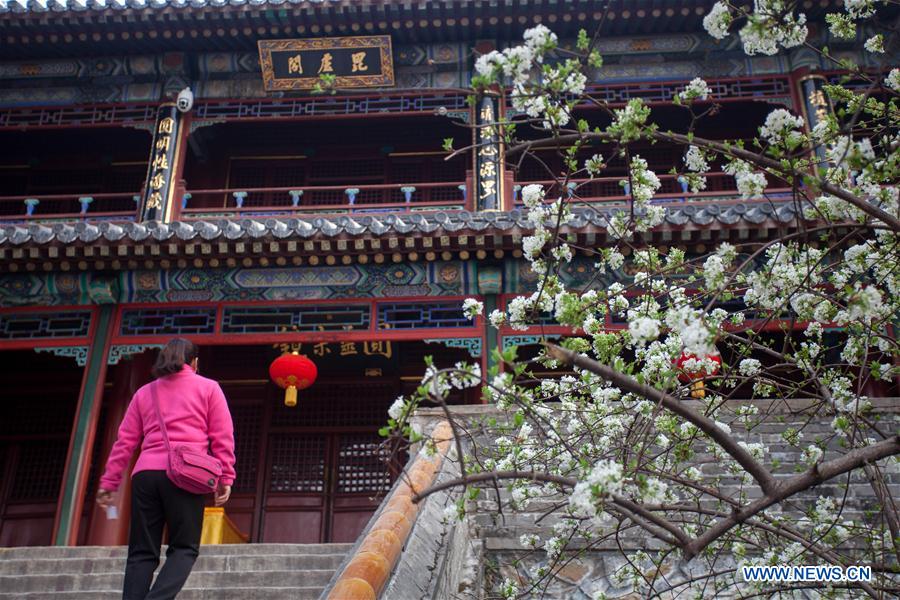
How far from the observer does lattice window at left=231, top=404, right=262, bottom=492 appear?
31.4 feet

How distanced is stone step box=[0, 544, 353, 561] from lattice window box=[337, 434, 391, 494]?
145 inches

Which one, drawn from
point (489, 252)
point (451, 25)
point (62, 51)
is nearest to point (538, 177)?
point (451, 25)

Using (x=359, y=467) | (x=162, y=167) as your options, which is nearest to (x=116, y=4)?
(x=162, y=167)

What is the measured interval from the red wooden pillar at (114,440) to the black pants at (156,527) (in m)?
4.03

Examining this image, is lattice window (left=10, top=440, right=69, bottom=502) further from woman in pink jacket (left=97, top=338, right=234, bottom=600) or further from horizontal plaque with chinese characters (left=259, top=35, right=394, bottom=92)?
woman in pink jacket (left=97, top=338, right=234, bottom=600)

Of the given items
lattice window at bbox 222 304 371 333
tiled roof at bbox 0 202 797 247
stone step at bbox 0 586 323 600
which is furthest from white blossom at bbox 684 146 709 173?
lattice window at bbox 222 304 371 333

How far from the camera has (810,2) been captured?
9.05m

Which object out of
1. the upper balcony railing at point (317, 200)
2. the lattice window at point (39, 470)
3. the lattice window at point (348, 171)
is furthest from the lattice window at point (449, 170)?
the lattice window at point (39, 470)

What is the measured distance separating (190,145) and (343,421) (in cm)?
399

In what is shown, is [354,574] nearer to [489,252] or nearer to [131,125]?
[489,252]

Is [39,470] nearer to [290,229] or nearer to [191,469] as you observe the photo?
[290,229]

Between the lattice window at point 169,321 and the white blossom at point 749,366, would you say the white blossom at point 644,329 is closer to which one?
the white blossom at point 749,366

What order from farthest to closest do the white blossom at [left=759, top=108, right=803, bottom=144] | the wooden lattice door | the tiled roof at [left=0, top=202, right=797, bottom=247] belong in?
the wooden lattice door, the tiled roof at [left=0, top=202, right=797, bottom=247], the white blossom at [left=759, top=108, right=803, bottom=144]

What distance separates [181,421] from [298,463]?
20.1 feet
